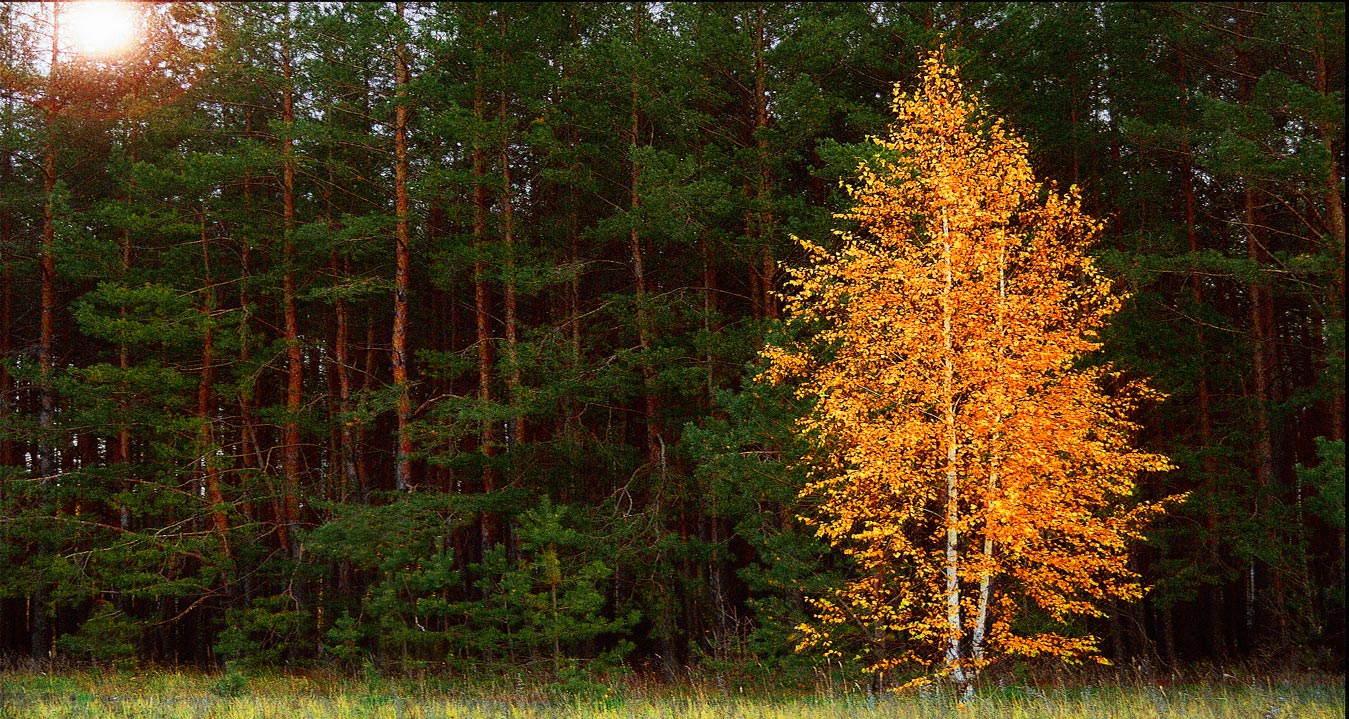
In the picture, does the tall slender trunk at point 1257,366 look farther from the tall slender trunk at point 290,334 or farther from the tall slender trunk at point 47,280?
the tall slender trunk at point 47,280

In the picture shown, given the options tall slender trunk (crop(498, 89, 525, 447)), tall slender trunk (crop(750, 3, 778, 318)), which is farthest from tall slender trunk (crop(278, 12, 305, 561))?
tall slender trunk (crop(750, 3, 778, 318))

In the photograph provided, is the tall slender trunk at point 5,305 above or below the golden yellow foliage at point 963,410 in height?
above

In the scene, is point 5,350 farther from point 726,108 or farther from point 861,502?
point 861,502

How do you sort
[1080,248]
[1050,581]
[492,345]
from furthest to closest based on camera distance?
[492,345], [1080,248], [1050,581]

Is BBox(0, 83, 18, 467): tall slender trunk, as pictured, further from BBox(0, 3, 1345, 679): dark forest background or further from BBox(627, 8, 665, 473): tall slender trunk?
BBox(627, 8, 665, 473): tall slender trunk

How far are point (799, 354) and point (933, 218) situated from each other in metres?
2.57

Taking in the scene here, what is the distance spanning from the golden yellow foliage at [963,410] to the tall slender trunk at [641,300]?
204 inches

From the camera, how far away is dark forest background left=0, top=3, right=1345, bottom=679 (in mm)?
13422

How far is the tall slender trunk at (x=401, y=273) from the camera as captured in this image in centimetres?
1556

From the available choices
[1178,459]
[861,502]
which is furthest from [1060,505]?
[1178,459]

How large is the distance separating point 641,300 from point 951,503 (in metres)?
7.75

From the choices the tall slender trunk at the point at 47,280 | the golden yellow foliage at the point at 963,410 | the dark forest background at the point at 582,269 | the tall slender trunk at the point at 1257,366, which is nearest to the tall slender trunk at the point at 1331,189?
the dark forest background at the point at 582,269

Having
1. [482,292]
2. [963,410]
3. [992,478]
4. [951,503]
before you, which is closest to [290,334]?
[482,292]

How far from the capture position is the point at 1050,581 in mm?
9883
